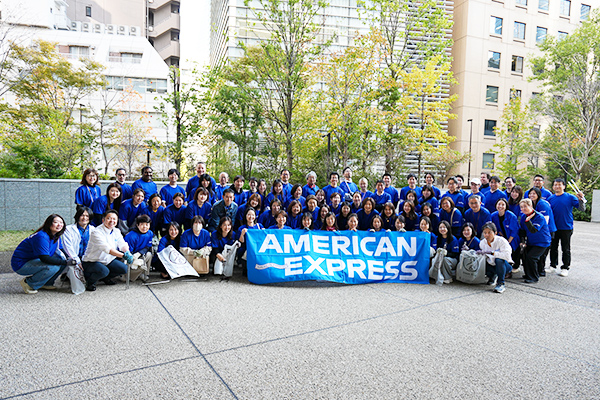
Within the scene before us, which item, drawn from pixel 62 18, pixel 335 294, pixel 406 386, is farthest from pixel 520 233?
pixel 62 18

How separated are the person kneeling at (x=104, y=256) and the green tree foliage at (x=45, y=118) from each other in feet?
25.7

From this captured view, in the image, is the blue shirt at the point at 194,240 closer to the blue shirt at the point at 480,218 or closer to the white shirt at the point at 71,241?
the white shirt at the point at 71,241

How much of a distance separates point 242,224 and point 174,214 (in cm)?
134

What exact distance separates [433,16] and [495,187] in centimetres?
1318

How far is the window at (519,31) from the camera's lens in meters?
37.5

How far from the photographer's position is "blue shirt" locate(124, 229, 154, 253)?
656 cm

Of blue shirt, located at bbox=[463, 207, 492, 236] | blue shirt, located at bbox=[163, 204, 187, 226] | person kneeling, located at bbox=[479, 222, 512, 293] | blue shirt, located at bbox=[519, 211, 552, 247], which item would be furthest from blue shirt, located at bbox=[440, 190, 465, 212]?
blue shirt, located at bbox=[163, 204, 187, 226]

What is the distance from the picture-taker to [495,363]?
376 cm

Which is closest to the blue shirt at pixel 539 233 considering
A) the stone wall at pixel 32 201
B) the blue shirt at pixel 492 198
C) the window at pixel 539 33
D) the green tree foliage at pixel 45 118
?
the blue shirt at pixel 492 198

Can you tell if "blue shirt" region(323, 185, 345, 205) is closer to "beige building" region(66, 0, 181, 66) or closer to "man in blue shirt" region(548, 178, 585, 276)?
"man in blue shirt" region(548, 178, 585, 276)

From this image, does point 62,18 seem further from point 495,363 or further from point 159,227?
point 495,363

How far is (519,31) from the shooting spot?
37688mm

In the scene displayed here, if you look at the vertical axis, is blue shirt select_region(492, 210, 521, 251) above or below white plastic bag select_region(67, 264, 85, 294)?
above

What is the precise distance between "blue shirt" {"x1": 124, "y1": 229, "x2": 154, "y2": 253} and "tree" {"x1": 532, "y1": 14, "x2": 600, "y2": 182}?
2465 centimetres
